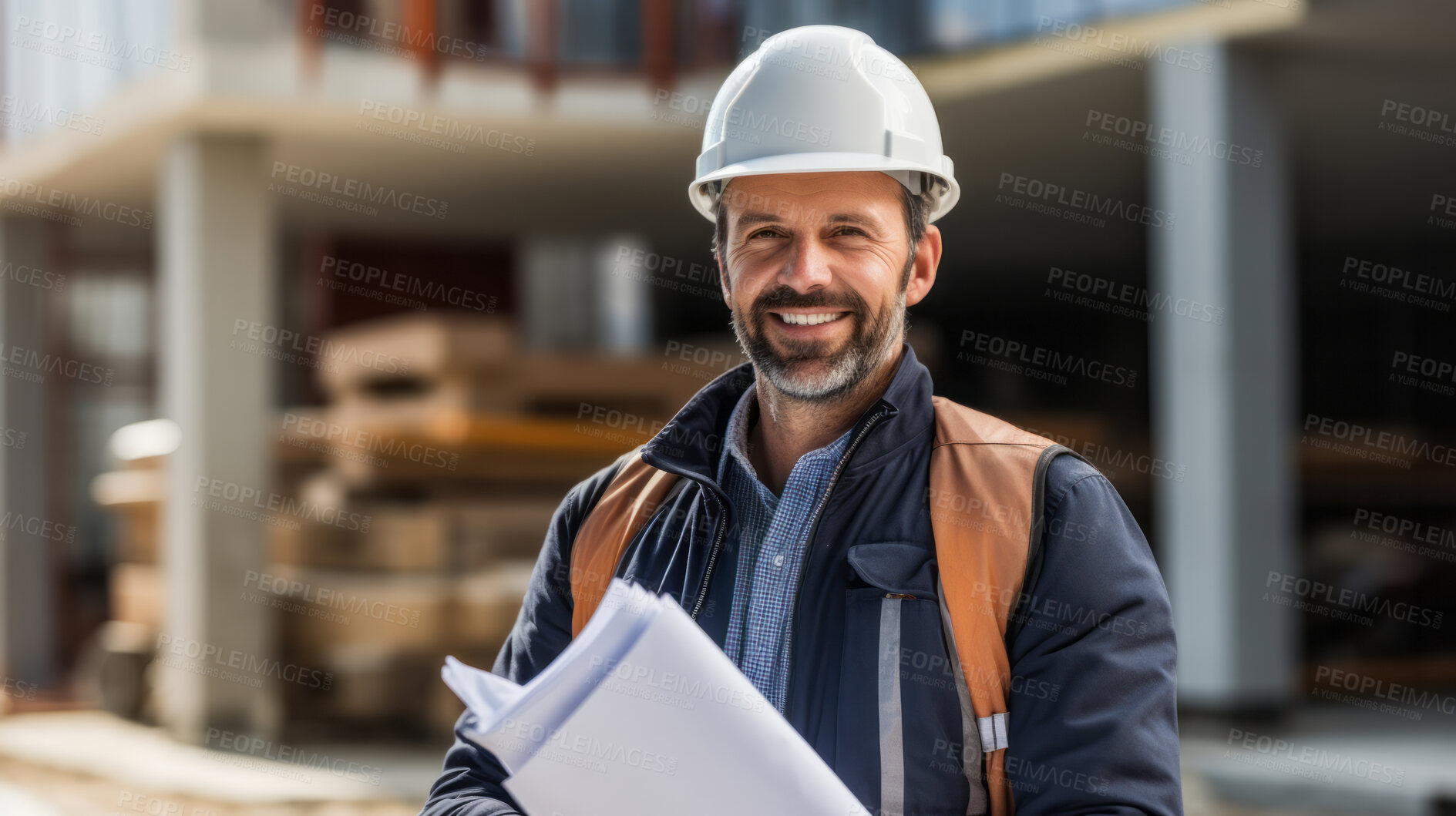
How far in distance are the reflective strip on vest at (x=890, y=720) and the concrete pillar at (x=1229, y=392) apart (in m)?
6.10

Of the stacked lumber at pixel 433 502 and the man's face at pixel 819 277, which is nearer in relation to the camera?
the man's face at pixel 819 277

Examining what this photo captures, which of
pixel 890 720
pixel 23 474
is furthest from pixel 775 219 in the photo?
pixel 23 474

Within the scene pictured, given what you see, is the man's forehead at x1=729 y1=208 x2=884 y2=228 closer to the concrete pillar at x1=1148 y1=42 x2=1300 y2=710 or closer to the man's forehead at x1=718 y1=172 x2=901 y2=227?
the man's forehead at x1=718 y1=172 x2=901 y2=227

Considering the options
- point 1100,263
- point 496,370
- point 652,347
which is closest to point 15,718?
point 496,370

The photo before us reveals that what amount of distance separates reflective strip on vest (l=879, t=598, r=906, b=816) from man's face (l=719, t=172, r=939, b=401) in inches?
13.7

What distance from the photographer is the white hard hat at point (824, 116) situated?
6.27 feet

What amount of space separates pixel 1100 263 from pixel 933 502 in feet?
46.9

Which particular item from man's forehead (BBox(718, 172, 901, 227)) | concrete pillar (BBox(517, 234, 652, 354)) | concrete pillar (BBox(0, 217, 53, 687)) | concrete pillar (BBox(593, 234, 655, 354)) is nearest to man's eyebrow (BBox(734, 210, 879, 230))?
man's forehead (BBox(718, 172, 901, 227))

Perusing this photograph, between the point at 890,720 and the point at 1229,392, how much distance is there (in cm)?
618

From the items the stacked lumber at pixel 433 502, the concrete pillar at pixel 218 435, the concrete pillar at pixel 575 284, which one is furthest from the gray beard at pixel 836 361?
the concrete pillar at pixel 575 284

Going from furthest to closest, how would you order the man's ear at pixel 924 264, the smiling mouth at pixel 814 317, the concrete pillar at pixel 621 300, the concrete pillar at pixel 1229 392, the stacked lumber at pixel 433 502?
the concrete pillar at pixel 621 300, the stacked lumber at pixel 433 502, the concrete pillar at pixel 1229 392, the man's ear at pixel 924 264, the smiling mouth at pixel 814 317

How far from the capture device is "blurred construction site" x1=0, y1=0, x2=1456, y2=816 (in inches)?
292

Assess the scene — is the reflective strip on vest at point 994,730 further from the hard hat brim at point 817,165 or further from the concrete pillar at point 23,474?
the concrete pillar at point 23,474

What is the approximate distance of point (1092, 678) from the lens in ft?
5.15
